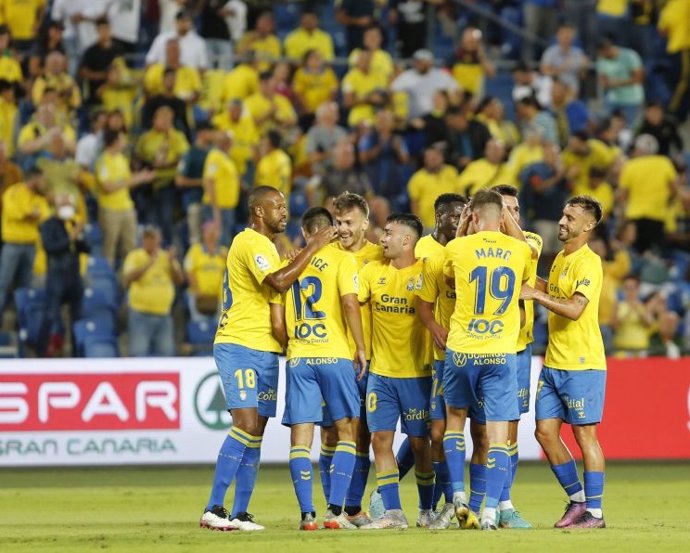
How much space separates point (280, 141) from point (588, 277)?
34.3ft

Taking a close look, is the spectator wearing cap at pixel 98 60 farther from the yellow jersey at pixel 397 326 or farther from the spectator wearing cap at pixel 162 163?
the yellow jersey at pixel 397 326

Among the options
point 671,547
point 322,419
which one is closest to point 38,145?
point 322,419

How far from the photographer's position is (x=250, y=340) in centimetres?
1093

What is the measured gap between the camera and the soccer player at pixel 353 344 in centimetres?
1107

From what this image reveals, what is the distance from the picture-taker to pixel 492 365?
10.4 meters

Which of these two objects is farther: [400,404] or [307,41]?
[307,41]

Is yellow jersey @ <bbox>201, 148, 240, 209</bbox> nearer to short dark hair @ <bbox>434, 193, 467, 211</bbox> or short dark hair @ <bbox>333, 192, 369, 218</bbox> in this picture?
short dark hair @ <bbox>434, 193, 467, 211</bbox>

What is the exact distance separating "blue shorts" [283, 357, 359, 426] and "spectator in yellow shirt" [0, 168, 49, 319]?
908 cm

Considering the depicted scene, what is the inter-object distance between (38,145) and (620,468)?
888 cm

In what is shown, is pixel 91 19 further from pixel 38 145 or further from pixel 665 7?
pixel 665 7

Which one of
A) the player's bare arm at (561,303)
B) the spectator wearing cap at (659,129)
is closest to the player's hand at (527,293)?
the player's bare arm at (561,303)

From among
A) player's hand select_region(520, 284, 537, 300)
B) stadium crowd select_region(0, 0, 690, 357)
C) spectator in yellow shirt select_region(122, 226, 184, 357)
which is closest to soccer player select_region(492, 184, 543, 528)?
player's hand select_region(520, 284, 537, 300)

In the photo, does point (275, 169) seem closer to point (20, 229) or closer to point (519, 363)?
point (20, 229)

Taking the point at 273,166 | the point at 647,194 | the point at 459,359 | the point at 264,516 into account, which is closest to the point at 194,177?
the point at 273,166
